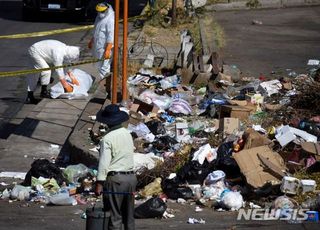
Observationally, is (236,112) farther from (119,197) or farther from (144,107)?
(119,197)

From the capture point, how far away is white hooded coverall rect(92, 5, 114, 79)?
50.7 feet

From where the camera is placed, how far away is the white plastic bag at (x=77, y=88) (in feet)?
52.2

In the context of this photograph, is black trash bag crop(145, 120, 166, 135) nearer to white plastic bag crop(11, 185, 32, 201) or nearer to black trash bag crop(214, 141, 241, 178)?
black trash bag crop(214, 141, 241, 178)

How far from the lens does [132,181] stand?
27.6ft

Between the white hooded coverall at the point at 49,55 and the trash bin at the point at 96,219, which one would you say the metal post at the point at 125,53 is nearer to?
the white hooded coverall at the point at 49,55

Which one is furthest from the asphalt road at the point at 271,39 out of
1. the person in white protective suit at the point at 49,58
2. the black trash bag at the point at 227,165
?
the black trash bag at the point at 227,165

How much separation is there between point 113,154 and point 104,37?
763cm

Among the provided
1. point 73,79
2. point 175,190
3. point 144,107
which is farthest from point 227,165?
point 73,79

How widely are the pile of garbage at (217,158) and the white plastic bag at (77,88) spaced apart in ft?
6.41

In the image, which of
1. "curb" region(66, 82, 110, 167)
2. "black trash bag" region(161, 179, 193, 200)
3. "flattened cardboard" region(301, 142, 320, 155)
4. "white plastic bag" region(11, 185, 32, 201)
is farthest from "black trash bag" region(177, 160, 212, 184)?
"white plastic bag" region(11, 185, 32, 201)

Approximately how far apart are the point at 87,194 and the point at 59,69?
519cm

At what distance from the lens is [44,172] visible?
11250 mm

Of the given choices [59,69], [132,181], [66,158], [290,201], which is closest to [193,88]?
[59,69]

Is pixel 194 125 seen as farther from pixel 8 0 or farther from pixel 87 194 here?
pixel 8 0
